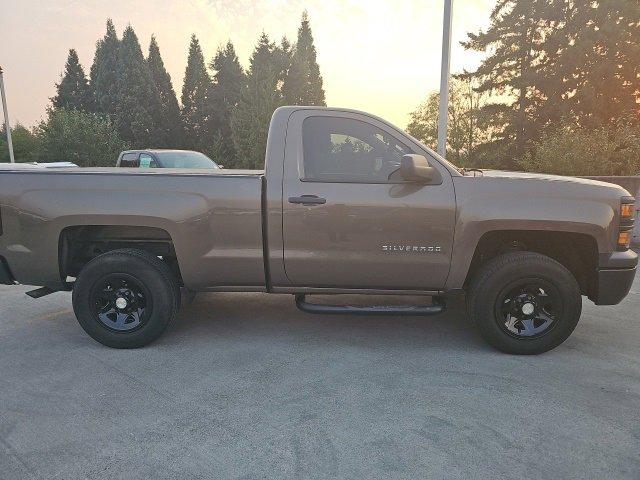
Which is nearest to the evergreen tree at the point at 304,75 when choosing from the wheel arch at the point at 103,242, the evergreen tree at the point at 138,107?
the evergreen tree at the point at 138,107

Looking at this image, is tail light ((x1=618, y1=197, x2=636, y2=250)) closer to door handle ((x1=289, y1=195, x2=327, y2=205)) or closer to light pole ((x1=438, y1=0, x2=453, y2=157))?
door handle ((x1=289, y1=195, x2=327, y2=205))

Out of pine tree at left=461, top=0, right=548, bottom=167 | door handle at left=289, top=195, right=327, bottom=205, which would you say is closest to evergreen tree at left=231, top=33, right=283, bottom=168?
pine tree at left=461, top=0, right=548, bottom=167

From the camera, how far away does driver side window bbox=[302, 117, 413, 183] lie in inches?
145

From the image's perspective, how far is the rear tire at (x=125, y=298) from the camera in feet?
12.4

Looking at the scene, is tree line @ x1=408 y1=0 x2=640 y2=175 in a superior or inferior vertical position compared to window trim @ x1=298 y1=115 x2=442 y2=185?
superior

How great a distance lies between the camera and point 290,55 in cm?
4962

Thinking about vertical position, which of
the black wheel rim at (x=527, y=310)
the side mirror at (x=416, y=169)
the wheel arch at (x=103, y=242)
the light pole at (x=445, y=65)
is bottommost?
the black wheel rim at (x=527, y=310)

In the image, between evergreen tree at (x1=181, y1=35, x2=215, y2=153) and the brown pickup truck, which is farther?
evergreen tree at (x1=181, y1=35, x2=215, y2=153)

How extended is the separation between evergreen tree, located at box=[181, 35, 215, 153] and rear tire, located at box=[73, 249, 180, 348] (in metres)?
48.6

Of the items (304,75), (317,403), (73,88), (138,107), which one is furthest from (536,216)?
(73,88)

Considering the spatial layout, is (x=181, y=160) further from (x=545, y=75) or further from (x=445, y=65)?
(x=545, y=75)

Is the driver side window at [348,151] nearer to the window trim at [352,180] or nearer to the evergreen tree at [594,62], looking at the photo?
the window trim at [352,180]

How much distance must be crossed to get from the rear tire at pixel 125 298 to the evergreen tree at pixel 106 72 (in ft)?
179

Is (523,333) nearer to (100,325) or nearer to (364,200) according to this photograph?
(364,200)
